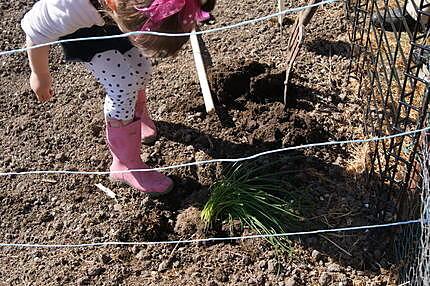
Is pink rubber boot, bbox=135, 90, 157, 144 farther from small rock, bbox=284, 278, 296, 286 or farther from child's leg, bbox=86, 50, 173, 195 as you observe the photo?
small rock, bbox=284, 278, 296, 286

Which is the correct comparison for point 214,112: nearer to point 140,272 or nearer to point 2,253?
point 140,272

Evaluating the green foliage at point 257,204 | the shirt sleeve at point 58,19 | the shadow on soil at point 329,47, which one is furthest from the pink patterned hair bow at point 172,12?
the shadow on soil at point 329,47

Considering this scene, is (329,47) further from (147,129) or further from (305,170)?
(147,129)

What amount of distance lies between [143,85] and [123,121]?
0.49ft

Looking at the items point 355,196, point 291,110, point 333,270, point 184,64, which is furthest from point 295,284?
point 184,64

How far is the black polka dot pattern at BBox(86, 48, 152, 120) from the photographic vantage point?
2.16 m

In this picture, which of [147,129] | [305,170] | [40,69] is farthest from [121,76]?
[305,170]

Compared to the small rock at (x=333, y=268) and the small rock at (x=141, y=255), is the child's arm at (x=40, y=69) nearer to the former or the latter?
the small rock at (x=141, y=255)

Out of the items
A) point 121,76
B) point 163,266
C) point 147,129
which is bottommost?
point 163,266

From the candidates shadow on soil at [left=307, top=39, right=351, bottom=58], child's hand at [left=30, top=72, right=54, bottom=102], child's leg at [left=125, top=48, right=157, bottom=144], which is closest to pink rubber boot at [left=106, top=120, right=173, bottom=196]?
child's leg at [left=125, top=48, right=157, bottom=144]

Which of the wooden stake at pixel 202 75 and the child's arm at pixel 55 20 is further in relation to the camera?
the wooden stake at pixel 202 75

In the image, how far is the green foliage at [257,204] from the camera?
221 cm

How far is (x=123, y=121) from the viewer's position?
2.28 m

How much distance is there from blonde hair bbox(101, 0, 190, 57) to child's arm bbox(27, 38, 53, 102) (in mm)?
433
